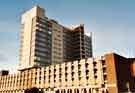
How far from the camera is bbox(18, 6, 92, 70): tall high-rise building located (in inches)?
4872

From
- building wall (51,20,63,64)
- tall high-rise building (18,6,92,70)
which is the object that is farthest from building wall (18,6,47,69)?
building wall (51,20,63,64)

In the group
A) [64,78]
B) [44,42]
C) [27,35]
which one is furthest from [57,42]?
[64,78]

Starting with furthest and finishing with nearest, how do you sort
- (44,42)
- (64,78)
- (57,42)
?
(57,42), (44,42), (64,78)

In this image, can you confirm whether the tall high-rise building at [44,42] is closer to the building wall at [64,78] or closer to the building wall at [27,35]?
the building wall at [27,35]

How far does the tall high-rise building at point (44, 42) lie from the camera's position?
406 ft

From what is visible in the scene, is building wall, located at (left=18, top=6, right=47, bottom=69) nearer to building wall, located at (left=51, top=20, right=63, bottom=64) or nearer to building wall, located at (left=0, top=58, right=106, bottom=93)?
building wall, located at (left=51, top=20, right=63, bottom=64)

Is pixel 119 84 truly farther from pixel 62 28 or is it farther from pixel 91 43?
pixel 91 43

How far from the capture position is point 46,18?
135m

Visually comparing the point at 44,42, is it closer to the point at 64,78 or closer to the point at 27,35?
the point at 27,35

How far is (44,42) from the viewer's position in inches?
5069

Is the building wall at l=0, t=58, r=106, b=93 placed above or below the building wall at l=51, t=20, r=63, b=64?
below

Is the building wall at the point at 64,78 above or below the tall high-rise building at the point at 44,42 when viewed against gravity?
below

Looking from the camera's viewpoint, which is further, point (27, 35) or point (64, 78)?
point (27, 35)

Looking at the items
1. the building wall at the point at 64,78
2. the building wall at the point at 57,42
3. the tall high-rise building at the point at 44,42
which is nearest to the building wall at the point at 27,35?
the tall high-rise building at the point at 44,42
